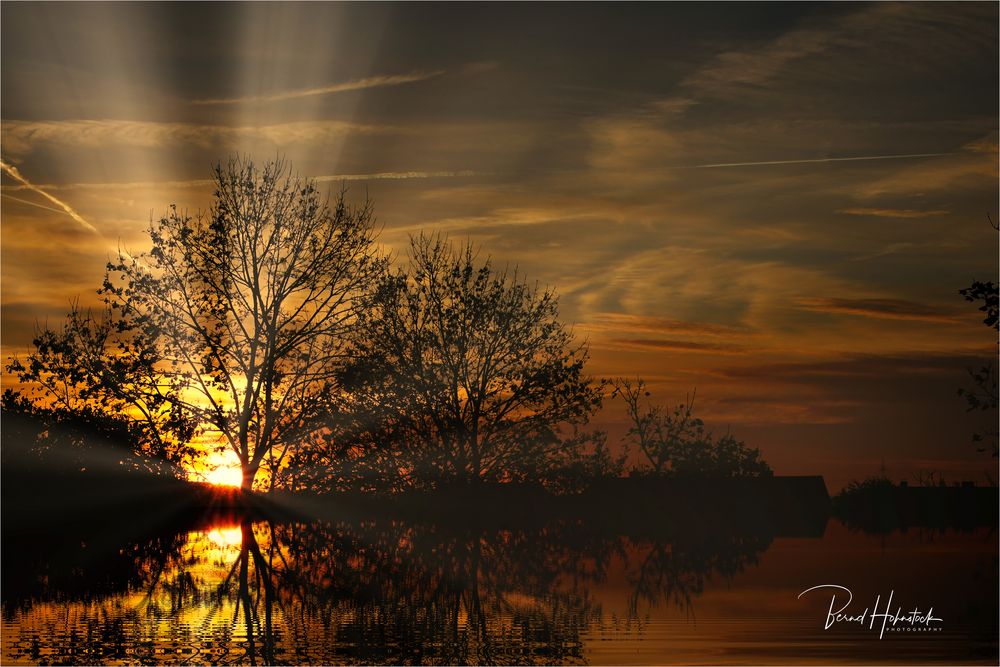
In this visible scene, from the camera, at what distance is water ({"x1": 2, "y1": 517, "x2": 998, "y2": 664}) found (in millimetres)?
14992

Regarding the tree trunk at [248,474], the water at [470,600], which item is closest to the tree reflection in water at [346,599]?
the water at [470,600]

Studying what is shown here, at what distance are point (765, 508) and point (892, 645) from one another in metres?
37.5

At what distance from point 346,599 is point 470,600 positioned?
6.86ft

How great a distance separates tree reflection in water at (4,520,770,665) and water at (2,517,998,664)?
0.06 m

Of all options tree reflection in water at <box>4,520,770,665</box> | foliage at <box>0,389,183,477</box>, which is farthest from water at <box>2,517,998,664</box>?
foliage at <box>0,389,183,477</box>

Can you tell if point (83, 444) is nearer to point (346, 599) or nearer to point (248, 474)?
point (248, 474)

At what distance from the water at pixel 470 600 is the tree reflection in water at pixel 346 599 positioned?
0.06 meters

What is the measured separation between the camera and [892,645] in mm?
15773

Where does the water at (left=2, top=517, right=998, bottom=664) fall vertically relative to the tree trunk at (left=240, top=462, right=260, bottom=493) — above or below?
below

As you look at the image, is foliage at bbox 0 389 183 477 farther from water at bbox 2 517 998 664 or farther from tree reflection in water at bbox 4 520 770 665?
tree reflection in water at bbox 4 520 770 665

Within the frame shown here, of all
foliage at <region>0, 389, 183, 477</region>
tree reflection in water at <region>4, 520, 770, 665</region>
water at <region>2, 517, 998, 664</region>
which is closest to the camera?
tree reflection in water at <region>4, 520, 770, 665</region>

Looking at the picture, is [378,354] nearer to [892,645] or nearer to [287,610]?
[287,610]

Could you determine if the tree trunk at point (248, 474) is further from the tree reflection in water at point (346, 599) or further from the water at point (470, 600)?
the tree reflection in water at point (346, 599)

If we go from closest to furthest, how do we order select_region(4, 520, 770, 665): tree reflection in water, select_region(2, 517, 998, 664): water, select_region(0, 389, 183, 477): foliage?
select_region(4, 520, 770, 665): tree reflection in water, select_region(2, 517, 998, 664): water, select_region(0, 389, 183, 477): foliage
